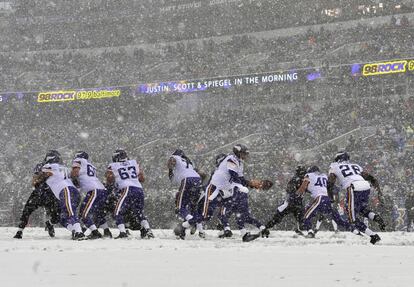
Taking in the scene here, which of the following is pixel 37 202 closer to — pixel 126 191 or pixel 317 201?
pixel 126 191

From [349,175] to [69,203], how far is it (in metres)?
4.62

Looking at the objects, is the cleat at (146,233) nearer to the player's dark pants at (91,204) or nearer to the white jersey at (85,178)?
the player's dark pants at (91,204)

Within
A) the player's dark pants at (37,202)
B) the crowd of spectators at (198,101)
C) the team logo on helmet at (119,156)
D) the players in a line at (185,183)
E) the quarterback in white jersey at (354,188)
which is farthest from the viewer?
the crowd of spectators at (198,101)

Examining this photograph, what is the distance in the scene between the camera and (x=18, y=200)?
2231 centimetres

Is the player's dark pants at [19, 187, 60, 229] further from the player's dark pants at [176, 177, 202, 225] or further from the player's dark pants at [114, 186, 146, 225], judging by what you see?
the player's dark pants at [176, 177, 202, 225]

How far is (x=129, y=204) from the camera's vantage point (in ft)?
39.1

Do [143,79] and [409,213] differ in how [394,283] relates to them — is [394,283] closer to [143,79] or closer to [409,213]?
[409,213]

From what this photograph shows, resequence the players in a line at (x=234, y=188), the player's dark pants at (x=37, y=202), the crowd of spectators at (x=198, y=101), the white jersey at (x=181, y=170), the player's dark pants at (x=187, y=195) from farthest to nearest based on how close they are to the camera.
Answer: the crowd of spectators at (x=198, y=101), the white jersey at (x=181, y=170), the player's dark pants at (x=187, y=195), the player's dark pants at (x=37, y=202), the players in a line at (x=234, y=188)

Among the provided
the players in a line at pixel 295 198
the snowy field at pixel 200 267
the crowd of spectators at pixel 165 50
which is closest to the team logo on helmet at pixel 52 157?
the snowy field at pixel 200 267

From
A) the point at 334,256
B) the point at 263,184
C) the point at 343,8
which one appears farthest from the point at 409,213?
the point at 343,8

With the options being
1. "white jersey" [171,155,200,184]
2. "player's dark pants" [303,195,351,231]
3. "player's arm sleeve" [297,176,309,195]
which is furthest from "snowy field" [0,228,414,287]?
"player's dark pants" [303,195,351,231]

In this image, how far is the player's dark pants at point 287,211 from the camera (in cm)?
1282

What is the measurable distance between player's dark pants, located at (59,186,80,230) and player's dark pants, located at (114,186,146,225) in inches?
27.5

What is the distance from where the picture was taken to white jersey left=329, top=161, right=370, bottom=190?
1119 centimetres
